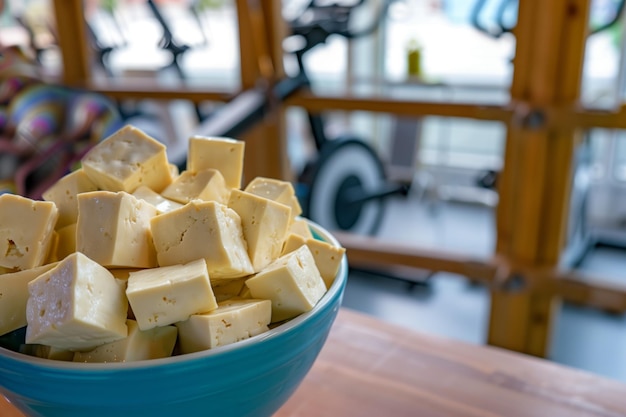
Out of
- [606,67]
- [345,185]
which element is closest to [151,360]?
[345,185]

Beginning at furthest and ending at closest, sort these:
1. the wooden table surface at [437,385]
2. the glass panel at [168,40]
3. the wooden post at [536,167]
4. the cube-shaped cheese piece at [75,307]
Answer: the glass panel at [168,40] < the wooden post at [536,167] < the wooden table surface at [437,385] < the cube-shaped cheese piece at [75,307]

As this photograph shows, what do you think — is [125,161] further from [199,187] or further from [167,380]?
[167,380]

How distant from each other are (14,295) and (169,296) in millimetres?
141

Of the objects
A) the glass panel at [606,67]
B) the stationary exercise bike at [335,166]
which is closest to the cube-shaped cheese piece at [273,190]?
the stationary exercise bike at [335,166]

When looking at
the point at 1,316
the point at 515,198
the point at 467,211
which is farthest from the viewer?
the point at 467,211

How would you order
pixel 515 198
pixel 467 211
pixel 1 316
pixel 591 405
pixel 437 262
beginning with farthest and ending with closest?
1. pixel 467 211
2. pixel 437 262
3. pixel 515 198
4. pixel 591 405
5. pixel 1 316

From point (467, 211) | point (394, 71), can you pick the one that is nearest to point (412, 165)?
point (467, 211)

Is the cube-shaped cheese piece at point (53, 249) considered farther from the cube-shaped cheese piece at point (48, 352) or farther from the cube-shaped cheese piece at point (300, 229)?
the cube-shaped cheese piece at point (300, 229)

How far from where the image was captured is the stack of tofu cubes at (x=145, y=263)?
459mm

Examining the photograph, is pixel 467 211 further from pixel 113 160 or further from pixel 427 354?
pixel 113 160

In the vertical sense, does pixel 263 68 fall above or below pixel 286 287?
above

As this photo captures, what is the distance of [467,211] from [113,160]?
140 inches

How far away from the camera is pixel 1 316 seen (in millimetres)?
505

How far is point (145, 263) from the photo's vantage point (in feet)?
1.71
